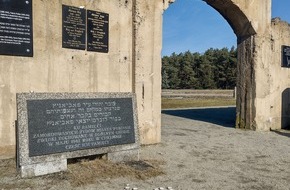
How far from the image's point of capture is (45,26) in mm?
5934

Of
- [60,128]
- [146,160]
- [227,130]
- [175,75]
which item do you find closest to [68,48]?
[60,128]

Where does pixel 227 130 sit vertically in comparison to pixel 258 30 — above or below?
below

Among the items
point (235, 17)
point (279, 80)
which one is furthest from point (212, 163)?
point (279, 80)

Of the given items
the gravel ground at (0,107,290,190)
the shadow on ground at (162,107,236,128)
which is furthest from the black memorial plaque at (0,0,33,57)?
the shadow on ground at (162,107,236,128)

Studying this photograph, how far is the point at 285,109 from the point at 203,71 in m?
52.0

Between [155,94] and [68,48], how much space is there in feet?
7.39

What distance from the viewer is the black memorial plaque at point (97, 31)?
256 inches

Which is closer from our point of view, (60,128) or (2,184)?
(2,184)

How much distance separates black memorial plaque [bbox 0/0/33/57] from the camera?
215 inches

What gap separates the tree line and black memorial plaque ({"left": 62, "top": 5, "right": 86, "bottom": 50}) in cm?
5383

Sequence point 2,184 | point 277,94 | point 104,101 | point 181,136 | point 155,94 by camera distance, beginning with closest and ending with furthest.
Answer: point 2,184 → point 104,101 → point 155,94 → point 181,136 → point 277,94

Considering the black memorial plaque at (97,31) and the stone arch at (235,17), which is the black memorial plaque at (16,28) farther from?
the stone arch at (235,17)

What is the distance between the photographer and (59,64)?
20.1 feet

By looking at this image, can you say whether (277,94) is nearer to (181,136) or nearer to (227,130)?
(227,130)
